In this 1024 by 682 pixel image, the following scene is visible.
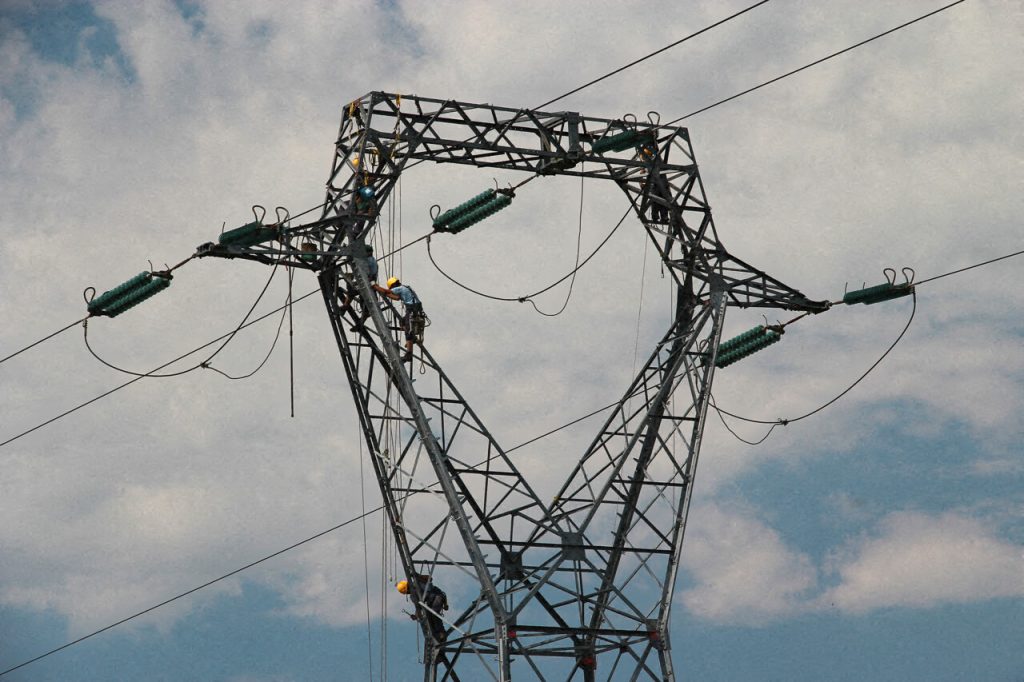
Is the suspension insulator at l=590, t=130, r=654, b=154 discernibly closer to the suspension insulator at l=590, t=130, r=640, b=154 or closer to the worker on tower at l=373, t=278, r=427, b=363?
the suspension insulator at l=590, t=130, r=640, b=154

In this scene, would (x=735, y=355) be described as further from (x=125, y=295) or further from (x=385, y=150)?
(x=125, y=295)

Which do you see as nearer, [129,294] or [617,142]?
[129,294]

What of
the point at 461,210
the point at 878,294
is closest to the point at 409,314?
the point at 461,210

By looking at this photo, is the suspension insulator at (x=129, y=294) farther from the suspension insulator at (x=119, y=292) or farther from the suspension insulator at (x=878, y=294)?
the suspension insulator at (x=878, y=294)

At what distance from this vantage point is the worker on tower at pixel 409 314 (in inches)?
1480

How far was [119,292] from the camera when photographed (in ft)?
117

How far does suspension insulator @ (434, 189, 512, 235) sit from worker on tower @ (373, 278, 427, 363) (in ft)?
5.06

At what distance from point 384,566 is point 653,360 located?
703cm

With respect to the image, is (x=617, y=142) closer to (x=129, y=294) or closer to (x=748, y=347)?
(x=748, y=347)

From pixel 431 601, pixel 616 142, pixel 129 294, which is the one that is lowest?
pixel 431 601

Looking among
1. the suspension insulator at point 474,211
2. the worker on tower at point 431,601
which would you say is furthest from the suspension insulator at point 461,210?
the worker on tower at point 431,601

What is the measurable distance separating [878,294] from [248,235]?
13.0 metres

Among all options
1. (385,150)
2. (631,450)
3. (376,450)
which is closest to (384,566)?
(376,450)

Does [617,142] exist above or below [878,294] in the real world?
above
